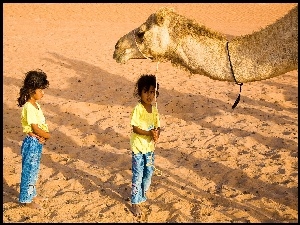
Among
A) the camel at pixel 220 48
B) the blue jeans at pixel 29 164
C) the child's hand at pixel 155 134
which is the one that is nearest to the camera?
the camel at pixel 220 48

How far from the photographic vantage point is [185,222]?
4.30 meters

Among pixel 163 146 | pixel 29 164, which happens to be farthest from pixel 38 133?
pixel 163 146

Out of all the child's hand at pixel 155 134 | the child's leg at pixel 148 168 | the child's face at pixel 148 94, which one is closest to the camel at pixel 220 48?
the child's face at pixel 148 94

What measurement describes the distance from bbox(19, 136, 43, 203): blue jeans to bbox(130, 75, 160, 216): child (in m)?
1.11

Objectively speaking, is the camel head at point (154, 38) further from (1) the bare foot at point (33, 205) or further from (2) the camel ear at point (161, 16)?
(1) the bare foot at point (33, 205)

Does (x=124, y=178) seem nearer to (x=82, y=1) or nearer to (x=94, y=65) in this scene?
(x=94, y=65)

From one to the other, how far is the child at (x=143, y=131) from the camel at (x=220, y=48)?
366mm

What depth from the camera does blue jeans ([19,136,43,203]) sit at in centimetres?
434

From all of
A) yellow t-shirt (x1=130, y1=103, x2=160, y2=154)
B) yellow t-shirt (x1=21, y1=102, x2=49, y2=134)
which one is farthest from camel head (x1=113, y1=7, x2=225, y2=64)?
yellow t-shirt (x1=21, y1=102, x2=49, y2=134)

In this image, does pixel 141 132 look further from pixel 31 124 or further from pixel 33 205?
pixel 33 205

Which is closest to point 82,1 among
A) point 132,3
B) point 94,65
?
point 132,3

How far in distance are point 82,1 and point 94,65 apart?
22.6 m

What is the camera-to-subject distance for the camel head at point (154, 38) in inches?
146

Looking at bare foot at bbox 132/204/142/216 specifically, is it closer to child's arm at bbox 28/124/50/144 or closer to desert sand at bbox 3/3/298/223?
desert sand at bbox 3/3/298/223
